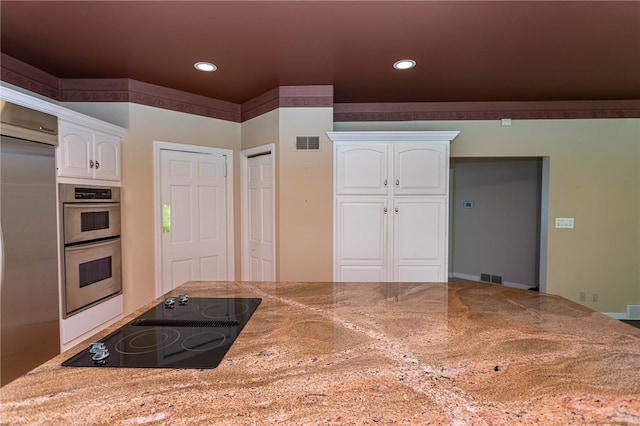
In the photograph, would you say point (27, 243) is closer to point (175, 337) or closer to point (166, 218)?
point (166, 218)

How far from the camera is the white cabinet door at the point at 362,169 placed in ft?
10.5

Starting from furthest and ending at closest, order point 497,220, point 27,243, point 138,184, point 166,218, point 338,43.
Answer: point 497,220 → point 166,218 → point 138,184 → point 338,43 → point 27,243

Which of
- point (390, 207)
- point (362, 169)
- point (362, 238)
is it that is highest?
point (362, 169)

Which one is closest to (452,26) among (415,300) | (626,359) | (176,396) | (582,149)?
(415,300)

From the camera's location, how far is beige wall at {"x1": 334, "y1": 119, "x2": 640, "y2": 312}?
147 inches

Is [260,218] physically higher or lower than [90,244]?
higher

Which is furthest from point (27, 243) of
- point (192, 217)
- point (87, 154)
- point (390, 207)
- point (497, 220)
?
point (497, 220)

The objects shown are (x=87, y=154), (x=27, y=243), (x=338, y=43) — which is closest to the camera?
(x=27, y=243)

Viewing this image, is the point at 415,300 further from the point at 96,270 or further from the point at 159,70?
the point at 159,70

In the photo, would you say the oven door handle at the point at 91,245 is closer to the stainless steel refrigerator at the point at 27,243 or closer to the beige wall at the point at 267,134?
the stainless steel refrigerator at the point at 27,243

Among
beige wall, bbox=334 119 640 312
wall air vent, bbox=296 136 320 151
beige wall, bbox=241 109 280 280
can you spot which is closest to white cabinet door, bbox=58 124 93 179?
beige wall, bbox=241 109 280 280

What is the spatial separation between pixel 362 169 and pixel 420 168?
0.56 meters

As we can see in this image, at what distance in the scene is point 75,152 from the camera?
8.03ft

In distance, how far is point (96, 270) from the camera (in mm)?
2674
